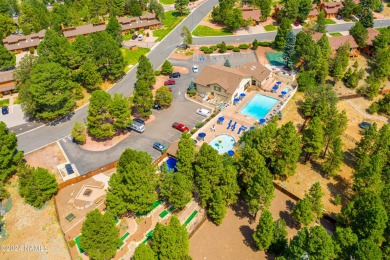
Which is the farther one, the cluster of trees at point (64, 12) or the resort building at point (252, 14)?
the resort building at point (252, 14)

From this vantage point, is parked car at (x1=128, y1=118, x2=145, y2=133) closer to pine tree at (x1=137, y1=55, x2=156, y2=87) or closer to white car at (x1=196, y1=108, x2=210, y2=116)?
pine tree at (x1=137, y1=55, x2=156, y2=87)

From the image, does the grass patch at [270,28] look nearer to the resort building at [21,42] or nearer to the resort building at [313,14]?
the resort building at [313,14]

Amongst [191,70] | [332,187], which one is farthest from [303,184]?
[191,70]

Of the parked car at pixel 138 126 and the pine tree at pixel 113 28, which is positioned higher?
the pine tree at pixel 113 28

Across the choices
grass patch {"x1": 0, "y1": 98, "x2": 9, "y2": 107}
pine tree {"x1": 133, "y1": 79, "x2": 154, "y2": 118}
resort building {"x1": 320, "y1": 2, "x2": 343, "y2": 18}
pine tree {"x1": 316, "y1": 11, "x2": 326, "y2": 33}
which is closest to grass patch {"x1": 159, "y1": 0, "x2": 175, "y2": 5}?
resort building {"x1": 320, "y1": 2, "x2": 343, "y2": 18}

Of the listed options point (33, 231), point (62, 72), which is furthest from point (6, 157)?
point (62, 72)

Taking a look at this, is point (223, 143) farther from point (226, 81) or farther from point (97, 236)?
point (97, 236)

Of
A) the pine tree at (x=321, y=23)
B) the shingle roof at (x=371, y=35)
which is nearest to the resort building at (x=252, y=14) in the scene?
the pine tree at (x=321, y=23)
